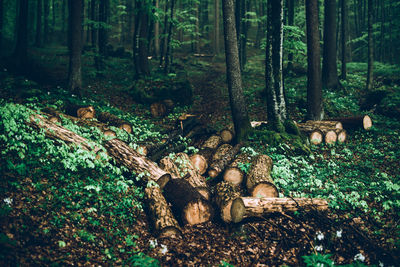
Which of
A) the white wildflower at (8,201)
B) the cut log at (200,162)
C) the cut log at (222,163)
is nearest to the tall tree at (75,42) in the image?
the cut log at (200,162)

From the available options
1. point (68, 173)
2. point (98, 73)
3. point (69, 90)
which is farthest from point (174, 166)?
point (98, 73)

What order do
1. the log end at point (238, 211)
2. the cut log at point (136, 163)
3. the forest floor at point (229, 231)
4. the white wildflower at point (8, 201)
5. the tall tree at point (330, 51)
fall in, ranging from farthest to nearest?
the tall tree at point (330, 51) < the cut log at point (136, 163) < the log end at point (238, 211) < the white wildflower at point (8, 201) < the forest floor at point (229, 231)

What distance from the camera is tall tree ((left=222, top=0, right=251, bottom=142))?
8.28 meters

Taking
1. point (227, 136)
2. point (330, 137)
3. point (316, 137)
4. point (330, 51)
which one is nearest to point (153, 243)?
point (227, 136)

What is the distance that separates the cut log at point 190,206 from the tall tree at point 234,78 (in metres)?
3.85

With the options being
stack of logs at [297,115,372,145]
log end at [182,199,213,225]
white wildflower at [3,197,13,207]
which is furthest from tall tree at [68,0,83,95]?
stack of logs at [297,115,372,145]

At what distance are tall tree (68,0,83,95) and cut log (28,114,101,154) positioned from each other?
21.3ft

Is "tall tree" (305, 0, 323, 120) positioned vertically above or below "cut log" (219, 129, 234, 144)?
above

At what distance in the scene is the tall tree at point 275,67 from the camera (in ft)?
27.8

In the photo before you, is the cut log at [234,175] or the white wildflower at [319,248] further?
the cut log at [234,175]

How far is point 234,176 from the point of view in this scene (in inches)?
249

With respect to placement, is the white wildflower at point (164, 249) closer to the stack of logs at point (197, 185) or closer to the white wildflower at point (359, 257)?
the stack of logs at point (197, 185)

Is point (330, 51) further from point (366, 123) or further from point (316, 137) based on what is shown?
point (316, 137)

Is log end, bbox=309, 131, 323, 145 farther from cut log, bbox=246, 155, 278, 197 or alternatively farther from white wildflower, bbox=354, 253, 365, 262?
white wildflower, bbox=354, 253, 365, 262
